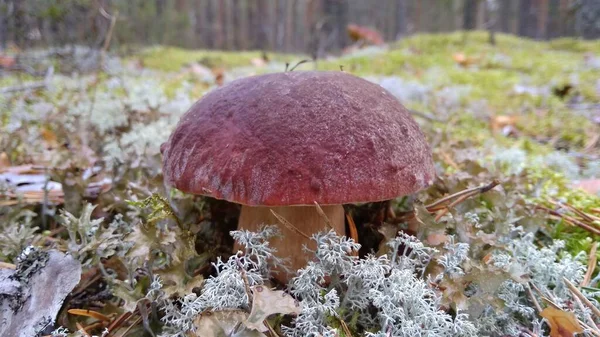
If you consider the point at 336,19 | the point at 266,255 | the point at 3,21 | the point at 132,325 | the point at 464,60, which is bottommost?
the point at 132,325

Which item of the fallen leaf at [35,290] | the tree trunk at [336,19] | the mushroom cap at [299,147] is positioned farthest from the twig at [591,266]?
the tree trunk at [336,19]

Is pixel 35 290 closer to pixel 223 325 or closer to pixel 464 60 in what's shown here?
pixel 223 325

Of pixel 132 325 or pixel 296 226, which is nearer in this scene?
pixel 132 325

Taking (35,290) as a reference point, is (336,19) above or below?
above

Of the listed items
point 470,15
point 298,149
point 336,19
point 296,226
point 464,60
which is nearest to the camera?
point 298,149

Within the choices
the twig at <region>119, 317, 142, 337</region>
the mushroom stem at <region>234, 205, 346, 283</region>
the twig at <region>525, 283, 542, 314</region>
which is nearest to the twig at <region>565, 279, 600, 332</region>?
the twig at <region>525, 283, 542, 314</region>

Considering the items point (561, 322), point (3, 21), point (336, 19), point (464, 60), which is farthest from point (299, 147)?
point (336, 19)

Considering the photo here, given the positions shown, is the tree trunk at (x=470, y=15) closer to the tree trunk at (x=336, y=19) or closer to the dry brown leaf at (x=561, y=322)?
the tree trunk at (x=336, y=19)

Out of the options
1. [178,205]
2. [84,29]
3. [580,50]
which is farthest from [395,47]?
[178,205]
